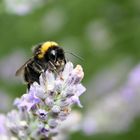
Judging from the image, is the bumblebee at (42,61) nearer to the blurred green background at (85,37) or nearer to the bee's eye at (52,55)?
the bee's eye at (52,55)

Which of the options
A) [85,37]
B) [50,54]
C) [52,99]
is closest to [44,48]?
[50,54]

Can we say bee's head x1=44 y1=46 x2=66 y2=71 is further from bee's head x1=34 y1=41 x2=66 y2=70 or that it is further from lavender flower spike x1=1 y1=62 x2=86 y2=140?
lavender flower spike x1=1 y1=62 x2=86 y2=140

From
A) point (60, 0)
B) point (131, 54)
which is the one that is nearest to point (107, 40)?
point (131, 54)

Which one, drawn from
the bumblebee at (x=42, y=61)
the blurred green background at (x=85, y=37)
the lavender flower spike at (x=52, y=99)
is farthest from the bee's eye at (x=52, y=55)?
the blurred green background at (x=85, y=37)

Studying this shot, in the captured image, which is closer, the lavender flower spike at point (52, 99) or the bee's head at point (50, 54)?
the lavender flower spike at point (52, 99)

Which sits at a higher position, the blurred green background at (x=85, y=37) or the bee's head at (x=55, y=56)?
the blurred green background at (x=85, y=37)

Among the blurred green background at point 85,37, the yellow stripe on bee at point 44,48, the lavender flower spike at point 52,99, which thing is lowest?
Result: the lavender flower spike at point 52,99

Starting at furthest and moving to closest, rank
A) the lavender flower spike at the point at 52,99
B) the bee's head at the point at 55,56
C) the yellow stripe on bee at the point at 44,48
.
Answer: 1. the yellow stripe on bee at the point at 44,48
2. the bee's head at the point at 55,56
3. the lavender flower spike at the point at 52,99

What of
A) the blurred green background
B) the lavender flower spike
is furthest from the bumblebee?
the blurred green background
